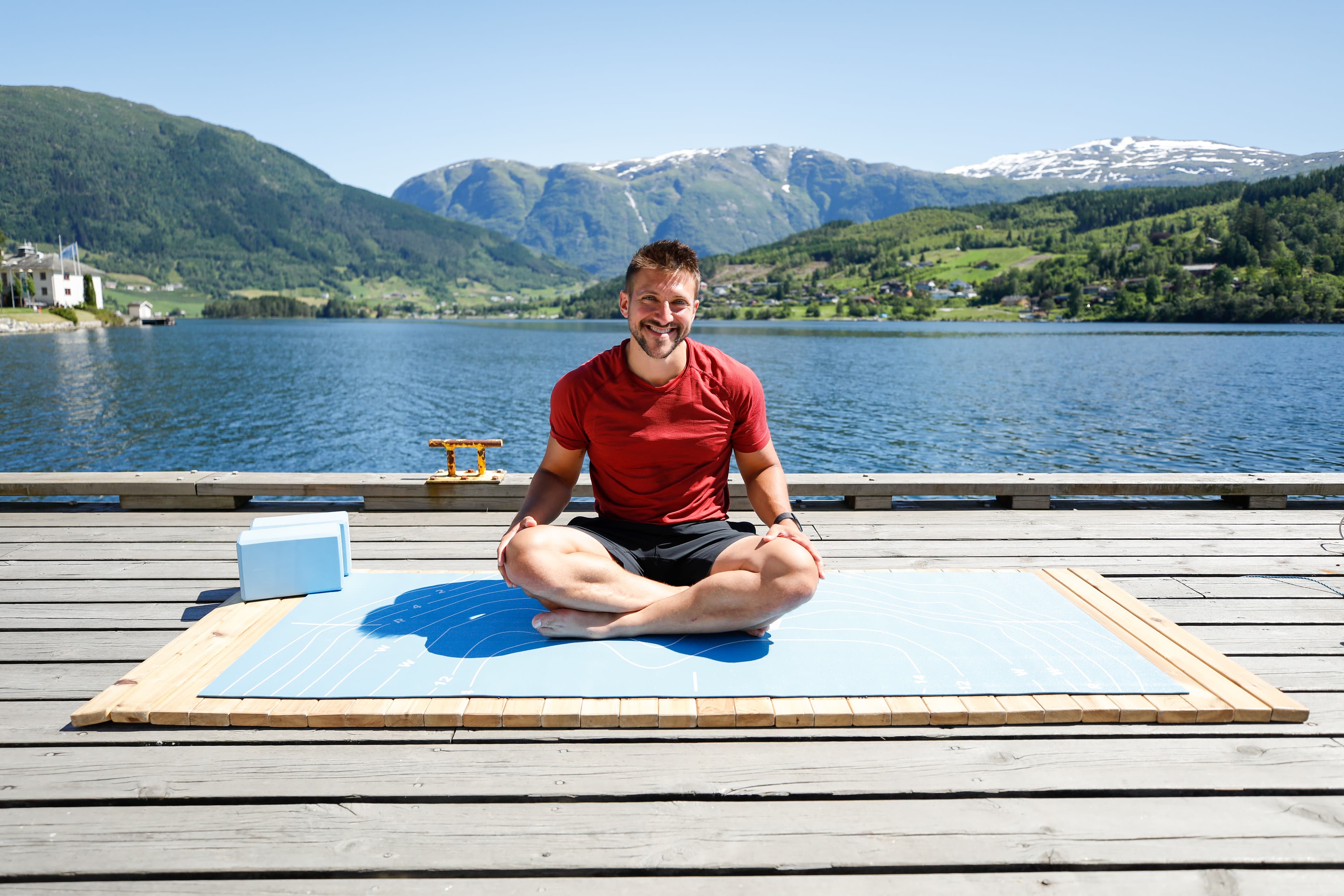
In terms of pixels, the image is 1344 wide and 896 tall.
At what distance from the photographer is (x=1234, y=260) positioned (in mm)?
96688

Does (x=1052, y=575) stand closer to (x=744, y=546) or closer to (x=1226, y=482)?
(x=744, y=546)

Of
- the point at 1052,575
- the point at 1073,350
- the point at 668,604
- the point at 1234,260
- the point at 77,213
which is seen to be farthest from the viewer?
the point at 77,213

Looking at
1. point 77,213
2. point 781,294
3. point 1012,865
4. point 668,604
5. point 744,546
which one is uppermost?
point 77,213

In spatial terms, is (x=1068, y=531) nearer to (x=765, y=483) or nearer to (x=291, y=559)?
(x=765, y=483)

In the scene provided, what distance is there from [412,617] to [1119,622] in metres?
3.00

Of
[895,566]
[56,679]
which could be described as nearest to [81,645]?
[56,679]

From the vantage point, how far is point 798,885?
6.03 ft

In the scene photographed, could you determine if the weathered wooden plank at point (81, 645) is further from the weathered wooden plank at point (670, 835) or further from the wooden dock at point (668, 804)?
the weathered wooden plank at point (670, 835)

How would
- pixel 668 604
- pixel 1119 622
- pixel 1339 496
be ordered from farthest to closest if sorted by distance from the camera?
1. pixel 1339 496
2. pixel 1119 622
3. pixel 668 604

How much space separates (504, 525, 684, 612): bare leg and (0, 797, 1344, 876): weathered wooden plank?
0.97 meters

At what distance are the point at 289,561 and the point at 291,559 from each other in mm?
13

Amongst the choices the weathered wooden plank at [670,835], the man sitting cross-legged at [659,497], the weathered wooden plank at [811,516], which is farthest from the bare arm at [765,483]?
the weathered wooden plank at [811,516]

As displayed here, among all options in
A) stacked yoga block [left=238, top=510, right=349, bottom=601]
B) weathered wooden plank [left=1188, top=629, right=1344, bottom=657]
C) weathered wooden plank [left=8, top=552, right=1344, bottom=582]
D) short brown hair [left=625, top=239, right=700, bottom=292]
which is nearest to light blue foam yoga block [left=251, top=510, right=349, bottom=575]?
stacked yoga block [left=238, top=510, right=349, bottom=601]

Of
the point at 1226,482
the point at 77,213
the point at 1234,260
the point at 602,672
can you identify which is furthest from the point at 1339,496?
the point at 77,213
